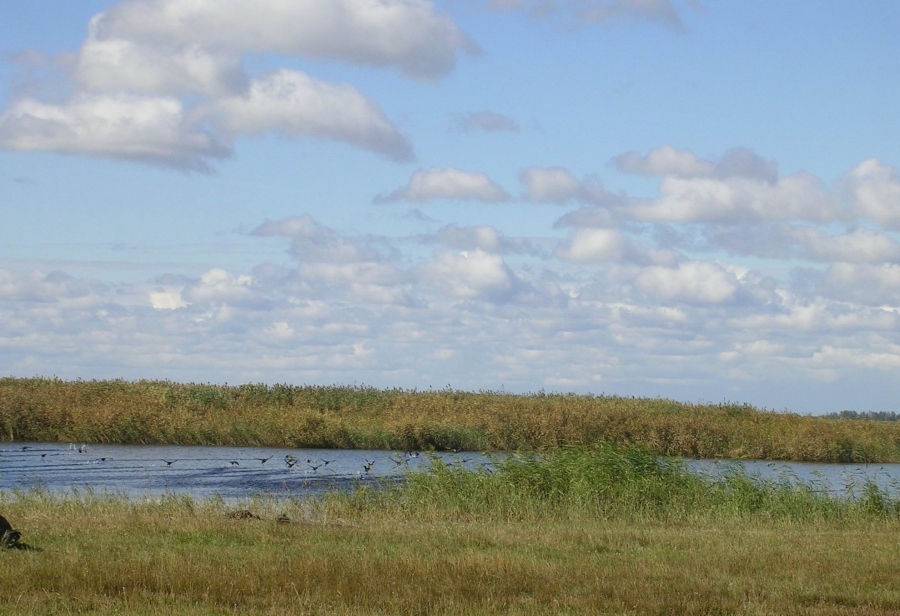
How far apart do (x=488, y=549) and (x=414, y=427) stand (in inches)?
1049

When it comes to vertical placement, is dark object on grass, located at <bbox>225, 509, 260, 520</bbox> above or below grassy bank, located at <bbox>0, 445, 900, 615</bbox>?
above

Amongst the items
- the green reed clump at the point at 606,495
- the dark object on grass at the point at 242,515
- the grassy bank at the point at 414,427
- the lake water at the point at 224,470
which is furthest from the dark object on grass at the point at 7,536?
the grassy bank at the point at 414,427

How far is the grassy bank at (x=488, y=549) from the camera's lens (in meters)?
10.4

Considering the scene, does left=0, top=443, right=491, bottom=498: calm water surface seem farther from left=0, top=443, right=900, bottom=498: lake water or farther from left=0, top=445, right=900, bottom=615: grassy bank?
left=0, top=445, right=900, bottom=615: grassy bank

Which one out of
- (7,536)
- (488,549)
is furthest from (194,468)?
(488,549)

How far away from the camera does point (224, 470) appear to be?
3039 centimetres

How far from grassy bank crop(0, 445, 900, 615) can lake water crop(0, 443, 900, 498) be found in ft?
6.94

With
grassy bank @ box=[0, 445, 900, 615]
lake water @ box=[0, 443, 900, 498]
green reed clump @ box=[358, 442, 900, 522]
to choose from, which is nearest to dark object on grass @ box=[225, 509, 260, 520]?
grassy bank @ box=[0, 445, 900, 615]

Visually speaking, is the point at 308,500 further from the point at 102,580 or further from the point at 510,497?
the point at 102,580

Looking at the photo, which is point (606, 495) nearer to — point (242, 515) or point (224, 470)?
point (242, 515)

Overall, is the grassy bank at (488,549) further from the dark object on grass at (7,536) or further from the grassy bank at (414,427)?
the grassy bank at (414,427)

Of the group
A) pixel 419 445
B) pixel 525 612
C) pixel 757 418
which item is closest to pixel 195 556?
pixel 525 612

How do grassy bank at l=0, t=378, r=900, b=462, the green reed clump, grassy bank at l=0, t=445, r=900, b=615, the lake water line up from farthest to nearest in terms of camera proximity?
grassy bank at l=0, t=378, r=900, b=462
the lake water
the green reed clump
grassy bank at l=0, t=445, r=900, b=615

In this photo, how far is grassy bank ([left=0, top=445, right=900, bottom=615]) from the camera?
10.4m
